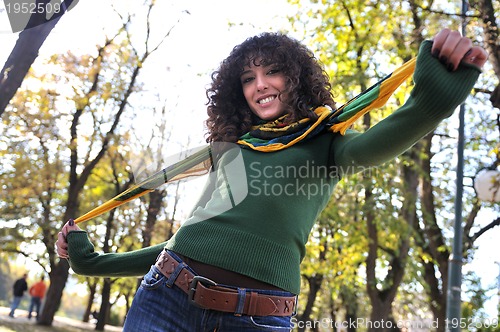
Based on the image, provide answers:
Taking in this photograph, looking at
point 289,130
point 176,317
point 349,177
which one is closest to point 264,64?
point 289,130

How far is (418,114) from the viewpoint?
5.74 feet

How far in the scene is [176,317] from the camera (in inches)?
81.4

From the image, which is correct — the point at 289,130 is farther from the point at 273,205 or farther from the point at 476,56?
the point at 476,56

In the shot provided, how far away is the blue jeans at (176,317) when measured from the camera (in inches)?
79.0

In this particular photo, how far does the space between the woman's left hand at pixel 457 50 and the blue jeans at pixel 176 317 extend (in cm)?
90

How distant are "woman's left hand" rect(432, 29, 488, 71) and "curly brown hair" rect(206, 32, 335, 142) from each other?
713 millimetres

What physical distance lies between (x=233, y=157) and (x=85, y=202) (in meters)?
24.2

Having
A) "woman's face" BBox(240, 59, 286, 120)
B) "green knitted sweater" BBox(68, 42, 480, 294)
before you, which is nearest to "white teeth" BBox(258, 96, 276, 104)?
"woman's face" BBox(240, 59, 286, 120)

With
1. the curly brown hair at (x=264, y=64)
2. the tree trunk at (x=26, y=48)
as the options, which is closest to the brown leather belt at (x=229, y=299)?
the curly brown hair at (x=264, y=64)

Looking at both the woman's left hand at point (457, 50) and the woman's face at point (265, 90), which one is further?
the woman's face at point (265, 90)

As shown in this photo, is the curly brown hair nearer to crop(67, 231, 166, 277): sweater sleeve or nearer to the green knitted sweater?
the green knitted sweater

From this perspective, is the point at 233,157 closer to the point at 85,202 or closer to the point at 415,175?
the point at 415,175

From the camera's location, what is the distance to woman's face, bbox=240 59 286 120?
97.7 inches

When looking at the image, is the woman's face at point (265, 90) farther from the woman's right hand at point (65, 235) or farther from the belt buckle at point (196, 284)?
the woman's right hand at point (65, 235)
